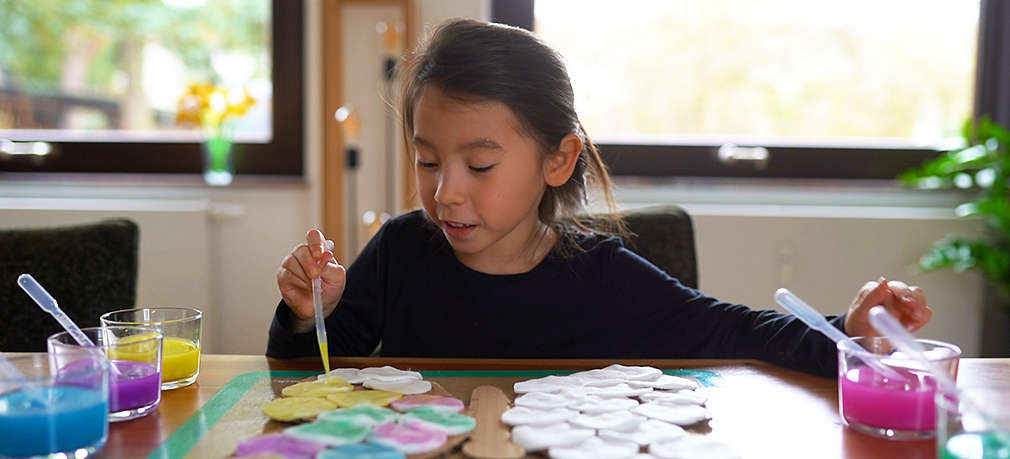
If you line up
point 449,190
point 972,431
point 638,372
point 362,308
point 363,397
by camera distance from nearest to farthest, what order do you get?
1. point 972,431
2. point 363,397
3. point 638,372
4. point 449,190
5. point 362,308

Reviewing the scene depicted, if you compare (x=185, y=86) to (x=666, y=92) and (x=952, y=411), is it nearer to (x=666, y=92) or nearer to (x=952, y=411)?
(x=666, y=92)

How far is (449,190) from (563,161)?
9.9 inches

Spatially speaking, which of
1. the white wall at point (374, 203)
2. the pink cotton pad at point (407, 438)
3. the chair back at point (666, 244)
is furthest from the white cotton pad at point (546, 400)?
the white wall at point (374, 203)

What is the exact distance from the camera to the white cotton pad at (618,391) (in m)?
0.93

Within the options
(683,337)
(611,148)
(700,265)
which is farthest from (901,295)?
(611,148)

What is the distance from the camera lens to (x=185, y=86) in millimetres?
2855

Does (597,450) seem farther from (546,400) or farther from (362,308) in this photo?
(362,308)

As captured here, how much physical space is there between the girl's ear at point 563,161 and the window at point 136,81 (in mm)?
1580

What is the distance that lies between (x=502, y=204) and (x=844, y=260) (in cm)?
163

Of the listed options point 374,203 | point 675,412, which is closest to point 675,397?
point 675,412

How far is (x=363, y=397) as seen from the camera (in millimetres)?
913

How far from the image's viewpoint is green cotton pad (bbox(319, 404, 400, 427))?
83 centimetres

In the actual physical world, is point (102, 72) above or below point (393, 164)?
above

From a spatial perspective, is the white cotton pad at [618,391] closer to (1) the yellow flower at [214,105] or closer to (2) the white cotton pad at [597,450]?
(2) the white cotton pad at [597,450]
